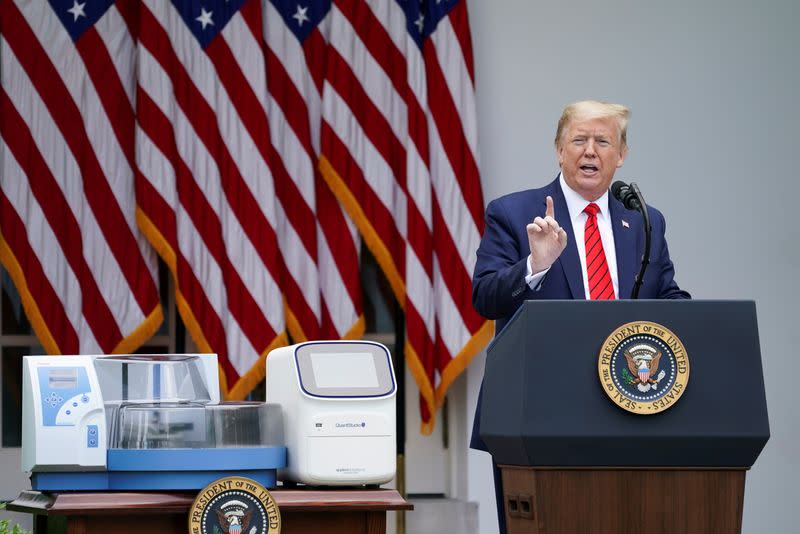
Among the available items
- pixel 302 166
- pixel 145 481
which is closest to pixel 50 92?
pixel 302 166

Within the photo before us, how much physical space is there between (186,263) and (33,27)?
1234mm

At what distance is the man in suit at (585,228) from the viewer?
2.86 m

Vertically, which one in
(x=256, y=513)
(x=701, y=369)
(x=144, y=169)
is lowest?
(x=256, y=513)

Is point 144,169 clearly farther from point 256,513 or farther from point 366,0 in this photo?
point 256,513

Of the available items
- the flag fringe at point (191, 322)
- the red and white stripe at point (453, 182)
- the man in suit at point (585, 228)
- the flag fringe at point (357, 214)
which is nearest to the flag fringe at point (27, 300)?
the flag fringe at point (191, 322)

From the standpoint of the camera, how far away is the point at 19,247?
17.8 feet

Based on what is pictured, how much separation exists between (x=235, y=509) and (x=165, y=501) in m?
0.15

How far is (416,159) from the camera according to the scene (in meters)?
5.66

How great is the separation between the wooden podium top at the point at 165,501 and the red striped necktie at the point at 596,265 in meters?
0.66

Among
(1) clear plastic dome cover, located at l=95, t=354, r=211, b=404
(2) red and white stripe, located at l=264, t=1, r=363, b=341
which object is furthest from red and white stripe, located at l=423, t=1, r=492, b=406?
(1) clear plastic dome cover, located at l=95, t=354, r=211, b=404

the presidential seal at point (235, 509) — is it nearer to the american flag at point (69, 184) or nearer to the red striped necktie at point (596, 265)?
the red striped necktie at point (596, 265)

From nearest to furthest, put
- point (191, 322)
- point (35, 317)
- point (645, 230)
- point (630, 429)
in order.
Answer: point (630, 429) → point (645, 230) → point (35, 317) → point (191, 322)

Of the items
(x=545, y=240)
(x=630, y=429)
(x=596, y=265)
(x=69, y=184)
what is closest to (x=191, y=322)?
(x=69, y=184)

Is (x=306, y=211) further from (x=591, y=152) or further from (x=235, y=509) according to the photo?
(x=235, y=509)
